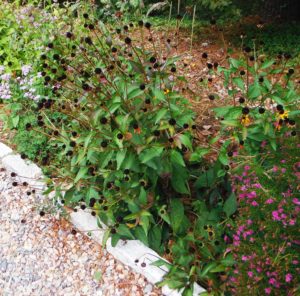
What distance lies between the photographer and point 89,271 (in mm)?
3236

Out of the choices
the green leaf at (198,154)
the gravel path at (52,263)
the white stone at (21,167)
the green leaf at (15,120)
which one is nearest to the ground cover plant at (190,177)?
the green leaf at (198,154)

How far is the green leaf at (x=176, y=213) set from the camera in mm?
2906

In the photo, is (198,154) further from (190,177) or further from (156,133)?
(190,177)

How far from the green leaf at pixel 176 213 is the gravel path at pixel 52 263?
449mm

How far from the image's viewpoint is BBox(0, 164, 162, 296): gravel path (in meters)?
3.12

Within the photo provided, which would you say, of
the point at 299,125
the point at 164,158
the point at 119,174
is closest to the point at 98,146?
the point at 119,174

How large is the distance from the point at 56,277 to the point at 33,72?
230cm

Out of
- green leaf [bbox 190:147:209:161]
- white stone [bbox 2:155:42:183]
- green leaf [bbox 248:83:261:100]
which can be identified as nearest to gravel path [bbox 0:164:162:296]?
white stone [bbox 2:155:42:183]

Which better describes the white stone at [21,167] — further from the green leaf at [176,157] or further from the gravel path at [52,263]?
the green leaf at [176,157]

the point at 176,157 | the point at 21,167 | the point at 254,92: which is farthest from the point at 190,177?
the point at 21,167

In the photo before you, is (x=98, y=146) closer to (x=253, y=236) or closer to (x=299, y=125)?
(x=253, y=236)

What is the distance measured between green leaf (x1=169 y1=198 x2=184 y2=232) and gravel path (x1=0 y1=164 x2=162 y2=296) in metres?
0.45

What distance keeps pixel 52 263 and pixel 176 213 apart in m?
Answer: 1.09

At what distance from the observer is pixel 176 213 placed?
294cm
